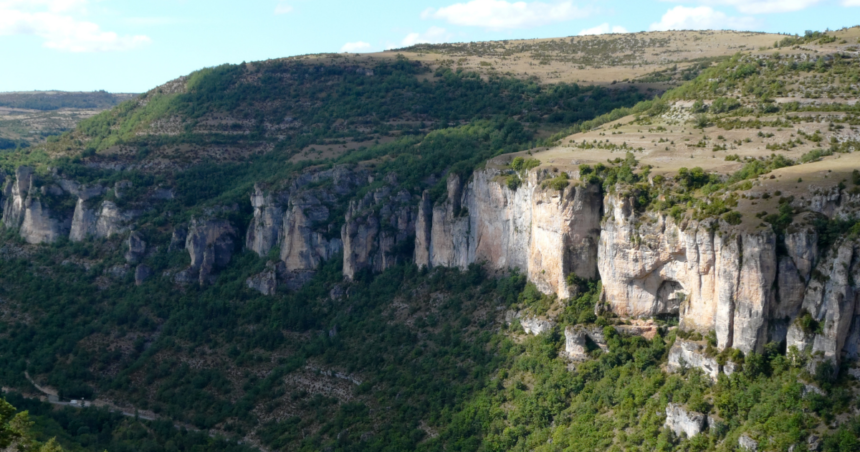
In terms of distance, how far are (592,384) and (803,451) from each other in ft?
48.5

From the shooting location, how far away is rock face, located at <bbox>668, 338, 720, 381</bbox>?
51219 mm

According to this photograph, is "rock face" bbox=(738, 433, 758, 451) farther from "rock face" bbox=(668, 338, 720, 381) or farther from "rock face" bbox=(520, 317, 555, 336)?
"rock face" bbox=(520, 317, 555, 336)

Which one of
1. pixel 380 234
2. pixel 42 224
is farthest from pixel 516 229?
pixel 42 224

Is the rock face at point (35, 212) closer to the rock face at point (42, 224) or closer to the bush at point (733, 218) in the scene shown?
the rock face at point (42, 224)

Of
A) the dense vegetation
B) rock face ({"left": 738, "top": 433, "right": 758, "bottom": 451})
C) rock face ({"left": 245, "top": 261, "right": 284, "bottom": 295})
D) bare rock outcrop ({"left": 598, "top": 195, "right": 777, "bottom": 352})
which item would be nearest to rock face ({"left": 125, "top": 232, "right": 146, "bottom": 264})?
rock face ({"left": 245, "top": 261, "right": 284, "bottom": 295})

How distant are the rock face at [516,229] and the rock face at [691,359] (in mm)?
10223

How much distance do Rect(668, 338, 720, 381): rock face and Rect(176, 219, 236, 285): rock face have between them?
5537 cm

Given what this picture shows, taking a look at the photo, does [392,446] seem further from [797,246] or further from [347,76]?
[347,76]

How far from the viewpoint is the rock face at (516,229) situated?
6225cm

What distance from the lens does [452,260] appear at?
7919cm

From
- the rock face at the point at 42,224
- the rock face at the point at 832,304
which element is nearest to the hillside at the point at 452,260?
the rock face at the point at 832,304

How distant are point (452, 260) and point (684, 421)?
3150 centimetres

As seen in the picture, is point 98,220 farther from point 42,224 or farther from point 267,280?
point 267,280

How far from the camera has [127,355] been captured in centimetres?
9081
